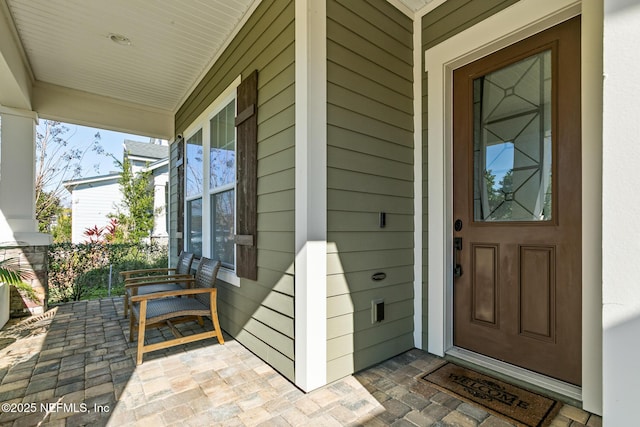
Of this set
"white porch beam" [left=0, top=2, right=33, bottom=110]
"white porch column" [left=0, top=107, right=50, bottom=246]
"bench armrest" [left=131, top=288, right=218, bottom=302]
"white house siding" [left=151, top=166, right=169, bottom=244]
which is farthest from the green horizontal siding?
"white house siding" [left=151, top=166, right=169, bottom=244]

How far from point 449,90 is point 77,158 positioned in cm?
1037

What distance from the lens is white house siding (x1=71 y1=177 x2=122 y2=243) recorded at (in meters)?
9.66

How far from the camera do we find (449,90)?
8.39ft

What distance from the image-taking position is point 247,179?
271 centimetres

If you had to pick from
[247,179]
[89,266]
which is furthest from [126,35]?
[89,266]

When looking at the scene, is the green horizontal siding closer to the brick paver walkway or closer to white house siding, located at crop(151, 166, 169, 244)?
the brick paver walkway

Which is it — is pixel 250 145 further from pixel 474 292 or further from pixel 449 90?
pixel 474 292

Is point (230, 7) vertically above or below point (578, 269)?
above

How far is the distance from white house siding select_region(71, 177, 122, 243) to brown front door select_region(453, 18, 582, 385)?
405 inches

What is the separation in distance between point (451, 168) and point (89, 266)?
19.3 feet

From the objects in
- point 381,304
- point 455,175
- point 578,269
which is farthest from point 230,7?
point 578,269

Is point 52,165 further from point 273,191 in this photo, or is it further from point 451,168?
point 451,168

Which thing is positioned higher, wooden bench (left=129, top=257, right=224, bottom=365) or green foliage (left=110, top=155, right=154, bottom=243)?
green foliage (left=110, top=155, right=154, bottom=243)

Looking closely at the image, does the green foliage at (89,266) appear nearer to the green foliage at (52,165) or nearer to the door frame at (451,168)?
the green foliage at (52,165)
